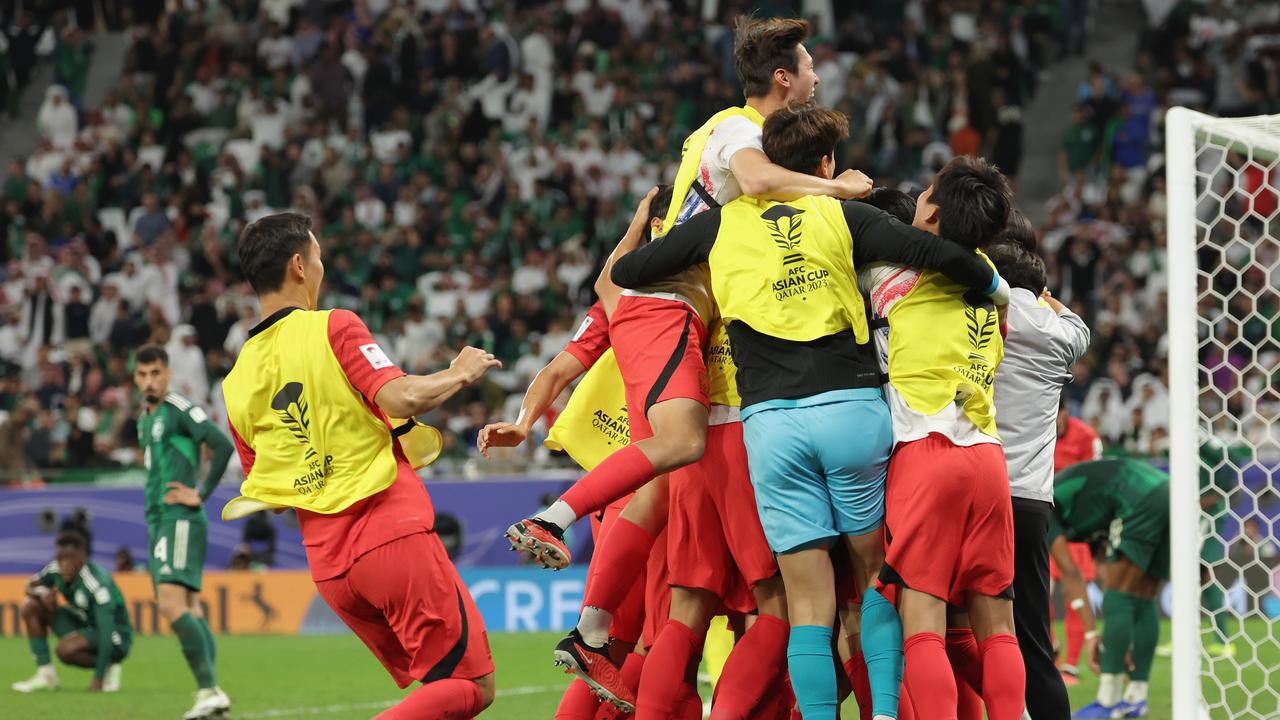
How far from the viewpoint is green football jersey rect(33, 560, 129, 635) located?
1245cm

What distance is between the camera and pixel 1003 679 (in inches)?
227

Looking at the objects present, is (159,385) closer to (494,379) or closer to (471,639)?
(471,639)

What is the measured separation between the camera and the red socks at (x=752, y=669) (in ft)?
19.4

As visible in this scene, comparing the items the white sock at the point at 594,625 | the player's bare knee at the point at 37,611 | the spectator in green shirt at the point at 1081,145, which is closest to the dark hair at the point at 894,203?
the white sock at the point at 594,625

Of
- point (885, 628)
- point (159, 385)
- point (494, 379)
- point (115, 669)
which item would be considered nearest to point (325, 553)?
point (885, 628)

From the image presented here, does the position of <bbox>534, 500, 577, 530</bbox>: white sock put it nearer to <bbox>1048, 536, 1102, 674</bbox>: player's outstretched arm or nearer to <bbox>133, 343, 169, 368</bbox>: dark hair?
<bbox>1048, 536, 1102, 674</bbox>: player's outstretched arm

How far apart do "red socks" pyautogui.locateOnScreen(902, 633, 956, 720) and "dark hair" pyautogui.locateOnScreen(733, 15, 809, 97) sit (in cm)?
234

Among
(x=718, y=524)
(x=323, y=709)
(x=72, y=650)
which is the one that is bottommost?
(x=72, y=650)

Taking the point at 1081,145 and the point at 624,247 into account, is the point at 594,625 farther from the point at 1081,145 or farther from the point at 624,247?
the point at 1081,145

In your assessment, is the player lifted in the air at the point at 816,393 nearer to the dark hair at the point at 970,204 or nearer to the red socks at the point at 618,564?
the dark hair at the point at 970,204

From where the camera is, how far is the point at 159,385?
1055 cm

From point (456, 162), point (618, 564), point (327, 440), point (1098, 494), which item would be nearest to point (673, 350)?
point (618, 564)

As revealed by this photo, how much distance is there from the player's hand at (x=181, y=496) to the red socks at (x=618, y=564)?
4.68 m

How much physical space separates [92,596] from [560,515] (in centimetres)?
800
